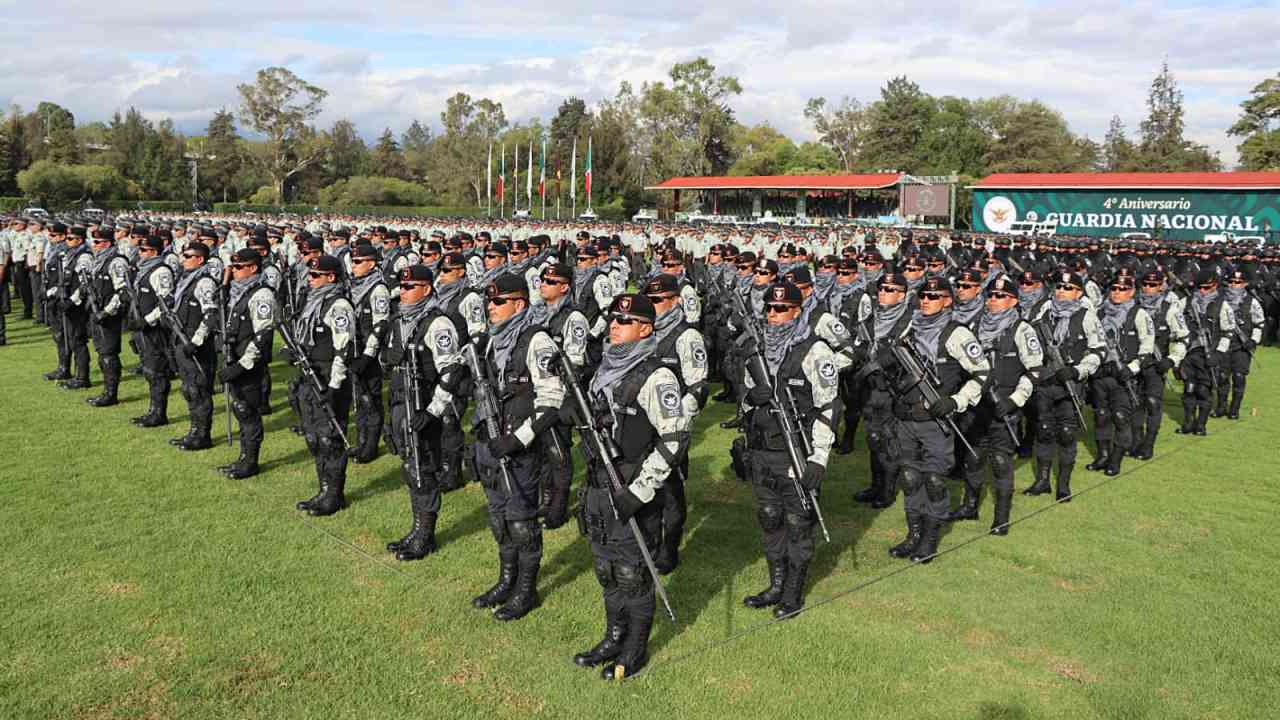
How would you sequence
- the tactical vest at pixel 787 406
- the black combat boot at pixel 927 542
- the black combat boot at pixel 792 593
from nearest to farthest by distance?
the tactical vest at pixel 787 406, the black combat boot at pixel 792 593, the black combat boot at pixel 927 542

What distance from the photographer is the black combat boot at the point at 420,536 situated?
7680 mm

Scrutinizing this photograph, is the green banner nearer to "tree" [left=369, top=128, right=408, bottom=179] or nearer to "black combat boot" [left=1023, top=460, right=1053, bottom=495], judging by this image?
"black combat boot" [left=1023, top=460, right=1053, bottom=495]

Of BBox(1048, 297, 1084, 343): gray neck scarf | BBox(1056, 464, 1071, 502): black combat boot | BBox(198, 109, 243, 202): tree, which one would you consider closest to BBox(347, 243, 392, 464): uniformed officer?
BBox(1056, 464, 1071, 502): black combat boot

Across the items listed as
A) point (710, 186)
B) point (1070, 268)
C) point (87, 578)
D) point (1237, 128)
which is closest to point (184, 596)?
point (87, 578)

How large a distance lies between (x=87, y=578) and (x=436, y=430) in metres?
2.89

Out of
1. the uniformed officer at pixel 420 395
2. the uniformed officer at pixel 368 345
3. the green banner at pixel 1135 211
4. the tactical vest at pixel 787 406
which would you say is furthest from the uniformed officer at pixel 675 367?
the green banner at pixel 1135 211

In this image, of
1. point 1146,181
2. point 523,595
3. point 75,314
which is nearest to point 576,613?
point 523,595

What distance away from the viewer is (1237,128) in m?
69.6

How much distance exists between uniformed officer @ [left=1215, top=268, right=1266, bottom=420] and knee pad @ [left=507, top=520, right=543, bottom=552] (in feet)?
38.0

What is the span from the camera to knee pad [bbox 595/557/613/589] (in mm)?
5820

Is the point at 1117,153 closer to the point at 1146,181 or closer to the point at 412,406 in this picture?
the point at 1146,181

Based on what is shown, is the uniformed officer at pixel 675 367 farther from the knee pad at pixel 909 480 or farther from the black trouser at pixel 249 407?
the black trouser at pixel 249 407

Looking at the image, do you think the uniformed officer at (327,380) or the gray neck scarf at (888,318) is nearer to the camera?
the uniformed officer at (327,380)

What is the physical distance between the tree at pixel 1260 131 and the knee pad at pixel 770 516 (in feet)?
230
